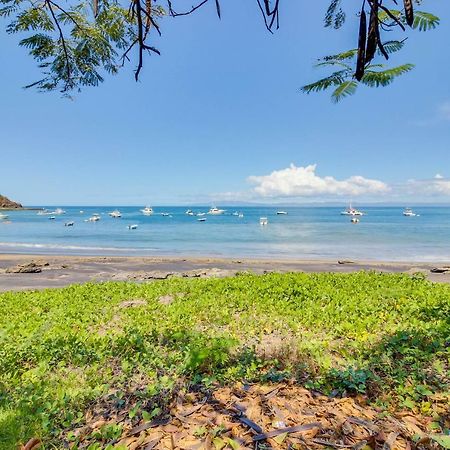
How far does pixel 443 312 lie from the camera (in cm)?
529

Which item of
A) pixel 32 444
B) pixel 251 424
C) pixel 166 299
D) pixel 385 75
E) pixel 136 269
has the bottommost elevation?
pixel 136 269

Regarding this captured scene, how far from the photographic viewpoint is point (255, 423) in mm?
2328

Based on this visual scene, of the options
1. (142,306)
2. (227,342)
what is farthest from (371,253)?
(227,342)

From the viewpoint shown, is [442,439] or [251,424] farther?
[251,424]

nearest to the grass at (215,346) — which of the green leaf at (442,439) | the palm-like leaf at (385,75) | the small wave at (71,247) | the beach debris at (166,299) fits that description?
the beach debris at (166,299)

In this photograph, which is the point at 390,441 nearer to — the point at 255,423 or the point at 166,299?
the point at 255,423

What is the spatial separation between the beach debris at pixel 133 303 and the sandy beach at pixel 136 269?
5.48m

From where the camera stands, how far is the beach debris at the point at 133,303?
6871 millimetres

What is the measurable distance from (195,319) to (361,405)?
3.41 metres

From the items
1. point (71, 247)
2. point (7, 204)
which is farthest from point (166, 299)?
point (7, 204)

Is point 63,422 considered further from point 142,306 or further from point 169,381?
point 142,306

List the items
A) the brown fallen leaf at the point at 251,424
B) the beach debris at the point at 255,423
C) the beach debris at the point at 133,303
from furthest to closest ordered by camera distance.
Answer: the beach debris at the point at 133,303, the brown fallen leaf at the point at 251,424, the beach debris at the point at 255,423

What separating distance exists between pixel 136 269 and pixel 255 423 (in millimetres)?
14875

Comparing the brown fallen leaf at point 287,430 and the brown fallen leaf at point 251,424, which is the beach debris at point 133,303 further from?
the brown fallen leaf at point 287,430
